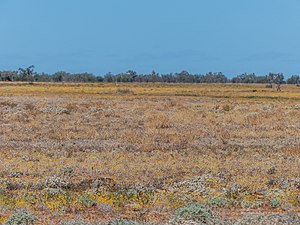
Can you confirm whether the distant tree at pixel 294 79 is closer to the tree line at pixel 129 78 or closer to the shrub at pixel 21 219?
the tree line at pixel 129 78

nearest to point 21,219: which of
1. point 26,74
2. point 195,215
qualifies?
point 195,215

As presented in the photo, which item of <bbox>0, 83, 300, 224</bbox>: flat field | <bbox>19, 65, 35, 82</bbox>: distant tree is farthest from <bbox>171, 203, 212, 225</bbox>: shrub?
<bbox>19, 65, 35, 82</bbox>: distant tree

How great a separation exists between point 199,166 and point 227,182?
8.27ft

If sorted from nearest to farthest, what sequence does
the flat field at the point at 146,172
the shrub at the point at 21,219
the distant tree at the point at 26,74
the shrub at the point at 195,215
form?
the shrub at the point at 21,219, the shrub at the point at 195,215, the flat field at the point at 146,172, the distant tree at the point at 26,74

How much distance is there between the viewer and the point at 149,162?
627 inches

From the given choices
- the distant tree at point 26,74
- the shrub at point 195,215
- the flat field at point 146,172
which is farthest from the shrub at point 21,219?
the distant tree at point 26,74

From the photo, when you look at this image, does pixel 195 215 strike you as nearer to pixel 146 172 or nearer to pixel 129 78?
pixel 146 172

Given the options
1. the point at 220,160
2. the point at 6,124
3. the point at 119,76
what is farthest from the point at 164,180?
the point at 119,76

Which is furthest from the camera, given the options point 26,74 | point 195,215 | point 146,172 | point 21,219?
point 26,74

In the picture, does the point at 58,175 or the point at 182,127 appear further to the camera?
the point at 182,127

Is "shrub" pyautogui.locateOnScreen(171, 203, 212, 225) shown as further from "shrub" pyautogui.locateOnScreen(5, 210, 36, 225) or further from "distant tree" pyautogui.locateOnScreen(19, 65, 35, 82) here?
"distant tree" pyautogui.locateOnScreen(19, 65, 35, 82)

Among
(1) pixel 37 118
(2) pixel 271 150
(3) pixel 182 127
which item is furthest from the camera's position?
(1) pixel 37 118

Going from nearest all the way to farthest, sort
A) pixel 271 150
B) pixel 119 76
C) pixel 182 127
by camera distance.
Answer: pixel 271 150
pixel 182 127
pixel 119 76

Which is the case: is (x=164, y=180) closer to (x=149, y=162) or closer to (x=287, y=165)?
(x=149, y=162)
